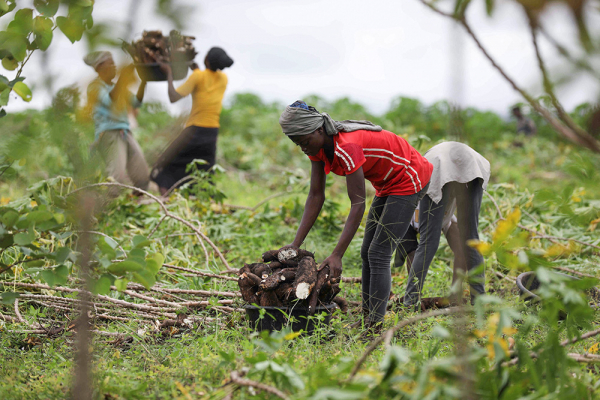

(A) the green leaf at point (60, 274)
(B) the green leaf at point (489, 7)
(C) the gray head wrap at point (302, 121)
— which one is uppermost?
(B) the green leaf at point (489, 7)

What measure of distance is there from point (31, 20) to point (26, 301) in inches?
72.6

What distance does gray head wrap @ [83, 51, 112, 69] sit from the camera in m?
1.01

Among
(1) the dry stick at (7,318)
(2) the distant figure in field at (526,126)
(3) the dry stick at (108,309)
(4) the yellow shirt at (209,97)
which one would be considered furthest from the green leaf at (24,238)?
(2) the distant figure in field at (526,126)

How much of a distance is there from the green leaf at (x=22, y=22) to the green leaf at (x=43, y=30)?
0.10ft

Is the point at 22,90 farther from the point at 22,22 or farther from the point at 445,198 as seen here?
the point at 445,198

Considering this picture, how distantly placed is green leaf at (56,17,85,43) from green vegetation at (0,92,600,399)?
1.03 ft

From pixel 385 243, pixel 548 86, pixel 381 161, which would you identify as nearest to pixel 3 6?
pixel 381 161

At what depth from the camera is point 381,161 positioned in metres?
2.66

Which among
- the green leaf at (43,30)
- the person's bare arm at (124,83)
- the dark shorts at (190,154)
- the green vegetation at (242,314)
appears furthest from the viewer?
the dark shorts at (190,154)

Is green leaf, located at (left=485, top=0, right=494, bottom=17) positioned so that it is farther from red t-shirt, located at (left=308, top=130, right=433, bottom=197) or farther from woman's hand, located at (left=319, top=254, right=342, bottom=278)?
woman's hand, located at (left=319, top=254, right=342, bottom=278)

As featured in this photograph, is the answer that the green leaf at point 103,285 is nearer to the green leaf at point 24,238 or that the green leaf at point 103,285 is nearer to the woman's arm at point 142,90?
the green leaf at point 24,238

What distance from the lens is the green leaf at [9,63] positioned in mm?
2148

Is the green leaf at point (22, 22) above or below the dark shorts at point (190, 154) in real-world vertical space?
above

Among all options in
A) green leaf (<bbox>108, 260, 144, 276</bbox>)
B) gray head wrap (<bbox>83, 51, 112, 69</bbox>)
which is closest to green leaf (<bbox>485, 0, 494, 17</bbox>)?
gray head wrap (<bbox>83, 51, 112, 69</bbox>)
